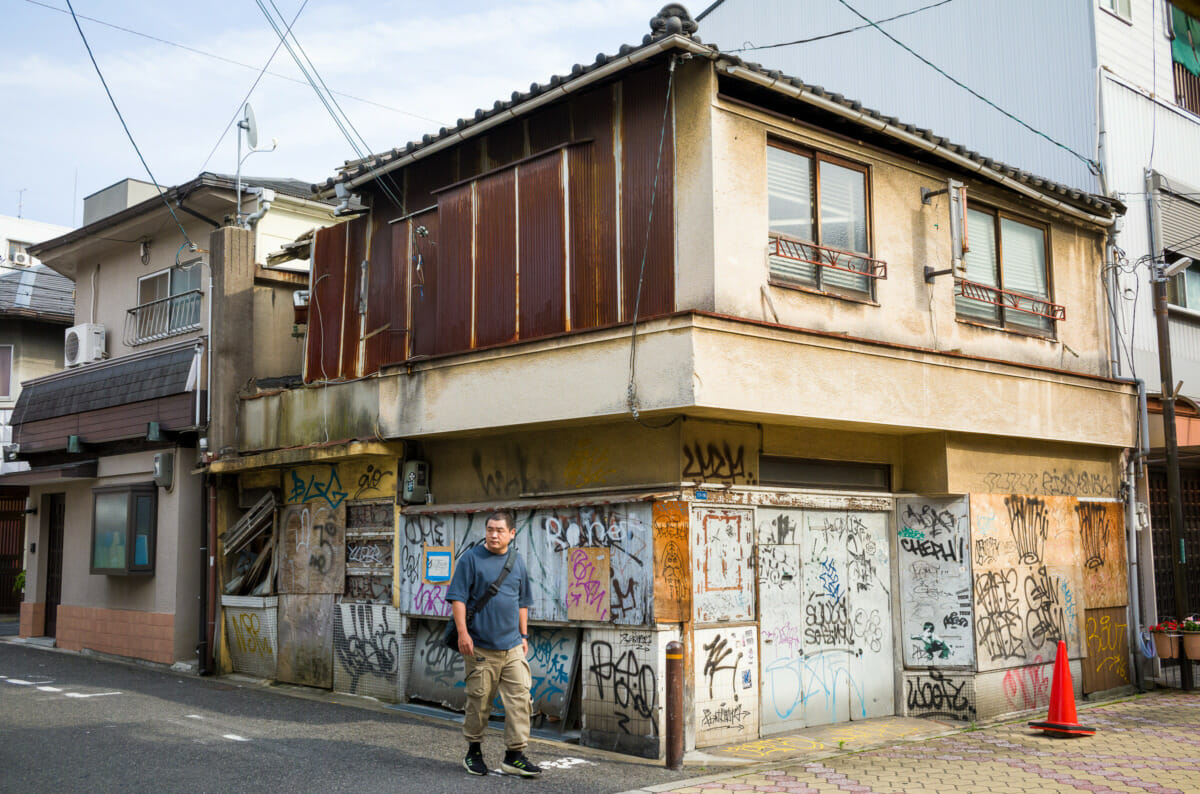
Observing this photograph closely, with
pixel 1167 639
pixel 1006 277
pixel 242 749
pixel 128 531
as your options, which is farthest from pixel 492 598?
pixel 128 531

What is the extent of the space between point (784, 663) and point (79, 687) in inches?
344

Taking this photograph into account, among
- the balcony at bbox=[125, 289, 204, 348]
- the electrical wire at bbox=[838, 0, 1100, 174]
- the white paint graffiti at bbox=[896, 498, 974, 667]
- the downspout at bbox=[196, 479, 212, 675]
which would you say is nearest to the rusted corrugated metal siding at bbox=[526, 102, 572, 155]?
the white paint graffiti at bbox=[896, 498, 974, 667]

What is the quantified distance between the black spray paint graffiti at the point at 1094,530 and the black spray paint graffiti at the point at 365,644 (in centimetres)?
854

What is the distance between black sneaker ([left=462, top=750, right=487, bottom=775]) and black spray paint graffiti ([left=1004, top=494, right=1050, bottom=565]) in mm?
6968

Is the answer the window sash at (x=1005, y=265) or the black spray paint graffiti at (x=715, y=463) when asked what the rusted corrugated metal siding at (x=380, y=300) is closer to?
the black spray paint graffiti at (x=715, y=463)

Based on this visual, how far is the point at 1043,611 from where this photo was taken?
1234cm

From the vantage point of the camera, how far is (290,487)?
14.2 metres

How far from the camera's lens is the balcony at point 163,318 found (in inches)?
648

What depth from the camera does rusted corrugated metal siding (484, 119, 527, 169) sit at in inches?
445

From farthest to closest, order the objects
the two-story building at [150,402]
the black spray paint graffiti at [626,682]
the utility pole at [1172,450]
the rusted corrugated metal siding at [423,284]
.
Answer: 1. the two-story building at [150,402]
2. the utility pole at [1172,450]
3. the rusted corrugated metal siding at [423,284]
4. the black spray paint graffiti at [626,682]

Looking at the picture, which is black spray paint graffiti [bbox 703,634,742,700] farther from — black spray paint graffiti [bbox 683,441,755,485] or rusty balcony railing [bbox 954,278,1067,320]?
rusty balcony railing [bbox 954,278,1067,320]

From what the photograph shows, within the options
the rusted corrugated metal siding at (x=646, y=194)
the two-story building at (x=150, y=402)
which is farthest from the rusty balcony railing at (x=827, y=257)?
the two-story building at (x=150, y=402)

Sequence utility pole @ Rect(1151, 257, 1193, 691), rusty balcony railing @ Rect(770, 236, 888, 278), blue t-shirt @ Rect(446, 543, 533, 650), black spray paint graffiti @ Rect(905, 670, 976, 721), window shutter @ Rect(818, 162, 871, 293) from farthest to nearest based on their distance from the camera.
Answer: utility pole @ Rect(1151, 257, 1193, 691) < black spray paint graffiti @ Rect(905, 670, 976, 721) < window shutter @ Rect(818, 162, 871, 293) < rusty balcony railing @ Rect(770, 236, 888, 278) < blue t-shirt @ Rect(446, 543, 533, 650)

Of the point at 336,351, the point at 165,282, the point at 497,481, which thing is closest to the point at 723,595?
the point at 497,481
